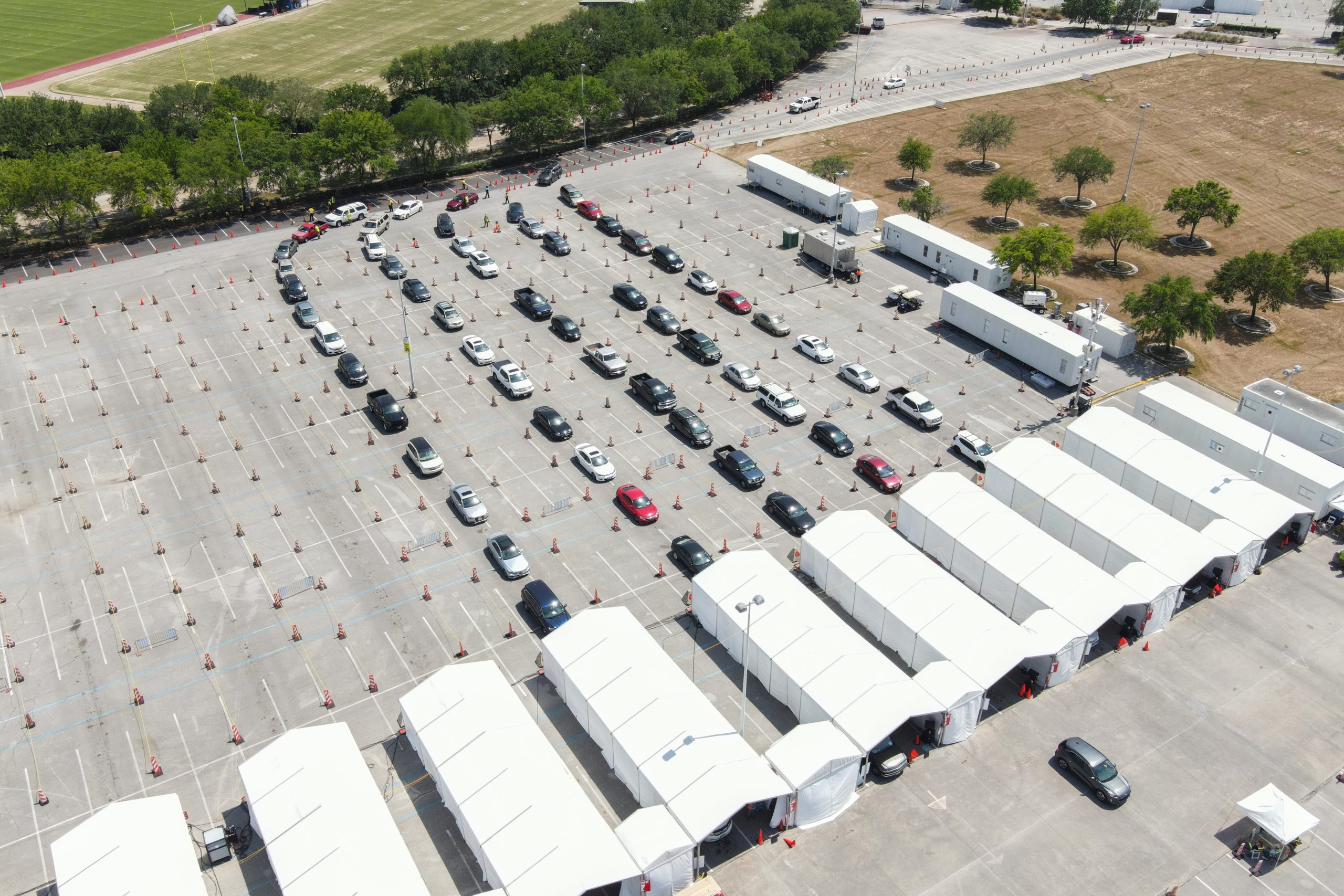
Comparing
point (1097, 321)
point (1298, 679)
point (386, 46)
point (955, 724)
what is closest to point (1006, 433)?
point (1097, 321)

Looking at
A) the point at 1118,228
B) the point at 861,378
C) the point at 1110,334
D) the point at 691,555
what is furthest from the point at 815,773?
the point at 1118,228

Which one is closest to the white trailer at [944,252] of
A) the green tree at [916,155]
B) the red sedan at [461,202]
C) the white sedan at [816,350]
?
the green tree at [916,155]

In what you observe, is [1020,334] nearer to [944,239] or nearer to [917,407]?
[917,407]

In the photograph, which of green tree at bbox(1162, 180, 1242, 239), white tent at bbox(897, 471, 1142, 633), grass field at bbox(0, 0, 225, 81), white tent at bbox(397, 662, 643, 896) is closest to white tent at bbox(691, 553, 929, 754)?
white tent at bbox(897, 471, 1142, 633)

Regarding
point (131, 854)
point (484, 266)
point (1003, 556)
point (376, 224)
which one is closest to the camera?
point (131, 854)

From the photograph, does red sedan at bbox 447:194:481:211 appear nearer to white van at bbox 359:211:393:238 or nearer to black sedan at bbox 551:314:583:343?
white van at bbox 359:211:393:238

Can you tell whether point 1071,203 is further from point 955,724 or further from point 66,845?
point 66,845

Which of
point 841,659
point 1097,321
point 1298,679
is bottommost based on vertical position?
point 1298,679
